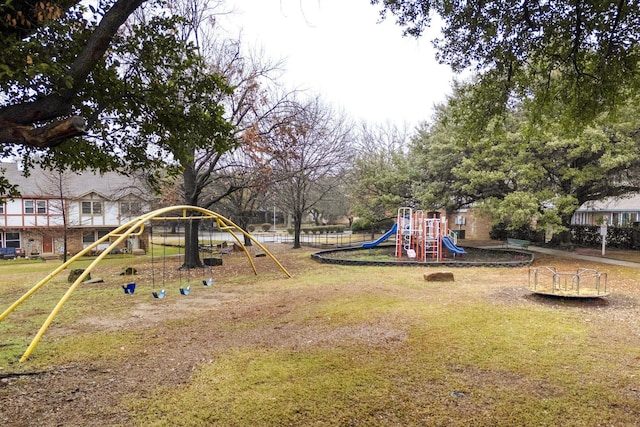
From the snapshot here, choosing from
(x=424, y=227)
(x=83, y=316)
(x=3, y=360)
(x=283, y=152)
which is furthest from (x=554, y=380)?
(x=283, y=152)

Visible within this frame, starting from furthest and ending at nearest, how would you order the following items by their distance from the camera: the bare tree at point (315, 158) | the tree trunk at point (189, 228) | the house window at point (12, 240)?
1. the house window at point (12, 240)
2. the bare tree at point (315, 158)
3. the tree trunk at point (189, 228)

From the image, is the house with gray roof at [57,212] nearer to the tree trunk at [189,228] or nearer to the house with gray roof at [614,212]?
the tree trunk at [189,228]

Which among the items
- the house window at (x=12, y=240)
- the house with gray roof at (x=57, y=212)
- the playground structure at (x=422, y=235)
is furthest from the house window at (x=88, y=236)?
the playground structure at (x=422, y=235)

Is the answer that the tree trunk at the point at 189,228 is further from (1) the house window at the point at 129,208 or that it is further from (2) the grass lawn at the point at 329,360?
(1) the house window at the point at 129,208

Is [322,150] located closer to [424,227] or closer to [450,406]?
[424,227]

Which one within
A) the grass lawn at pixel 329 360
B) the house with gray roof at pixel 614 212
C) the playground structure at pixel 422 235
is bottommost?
the grass lawn at pixel 329 360

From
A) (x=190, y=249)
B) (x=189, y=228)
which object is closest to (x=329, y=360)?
(x=189, y=228)

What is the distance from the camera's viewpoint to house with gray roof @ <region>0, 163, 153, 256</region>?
29531 millimetres

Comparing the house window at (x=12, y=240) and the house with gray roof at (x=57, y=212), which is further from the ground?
the house with gray roof at (x=57, y=212)

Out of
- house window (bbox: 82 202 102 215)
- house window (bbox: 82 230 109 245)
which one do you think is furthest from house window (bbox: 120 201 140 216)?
house window (bbox: 82 230 109 245)

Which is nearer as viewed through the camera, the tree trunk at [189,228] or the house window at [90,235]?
the tree trunk at [189,228]

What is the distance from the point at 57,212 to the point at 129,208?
5713 millimetres

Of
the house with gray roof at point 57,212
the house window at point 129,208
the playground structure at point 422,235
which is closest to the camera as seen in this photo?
the playground structure at point 422,235

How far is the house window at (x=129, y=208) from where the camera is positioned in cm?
2974
